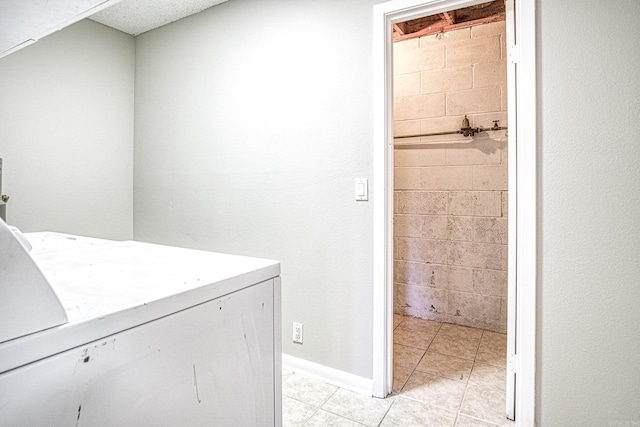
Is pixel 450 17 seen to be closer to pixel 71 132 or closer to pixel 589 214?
pixel 589 214

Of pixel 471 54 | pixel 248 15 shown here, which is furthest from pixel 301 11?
pixel 471 54

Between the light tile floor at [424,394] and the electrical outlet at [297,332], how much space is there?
0.20 metres

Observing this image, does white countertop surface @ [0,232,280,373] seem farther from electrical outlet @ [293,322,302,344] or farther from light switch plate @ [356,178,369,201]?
electrical outlet @ [293,322,302,344]

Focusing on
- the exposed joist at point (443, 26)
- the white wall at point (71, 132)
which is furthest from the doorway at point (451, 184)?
the white wall at point (71, 132)

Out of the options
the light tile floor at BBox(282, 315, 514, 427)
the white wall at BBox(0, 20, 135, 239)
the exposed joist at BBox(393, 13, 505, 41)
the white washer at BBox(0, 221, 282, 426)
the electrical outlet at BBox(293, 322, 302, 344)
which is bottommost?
the light tile floor at BBox(282, 315, 514, 427)

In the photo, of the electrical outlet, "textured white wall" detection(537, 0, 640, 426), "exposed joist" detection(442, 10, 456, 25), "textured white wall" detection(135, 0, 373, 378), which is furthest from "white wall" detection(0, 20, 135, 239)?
"textured white wall" detection(537, 0, 640, 426)

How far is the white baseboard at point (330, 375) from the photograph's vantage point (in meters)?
1.87

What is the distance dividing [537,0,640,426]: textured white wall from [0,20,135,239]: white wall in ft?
9.73

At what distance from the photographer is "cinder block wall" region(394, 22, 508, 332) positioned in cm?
271

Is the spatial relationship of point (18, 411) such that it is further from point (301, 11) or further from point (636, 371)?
point (301, 11)

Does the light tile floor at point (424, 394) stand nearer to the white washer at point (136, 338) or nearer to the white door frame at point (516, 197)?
the white door frame at point (516, 197)

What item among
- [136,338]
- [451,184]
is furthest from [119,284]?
[451,184]

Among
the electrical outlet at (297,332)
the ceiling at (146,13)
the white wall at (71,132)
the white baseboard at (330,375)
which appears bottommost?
the white baseboard at (330,375)

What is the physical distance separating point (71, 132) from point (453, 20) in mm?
3131
